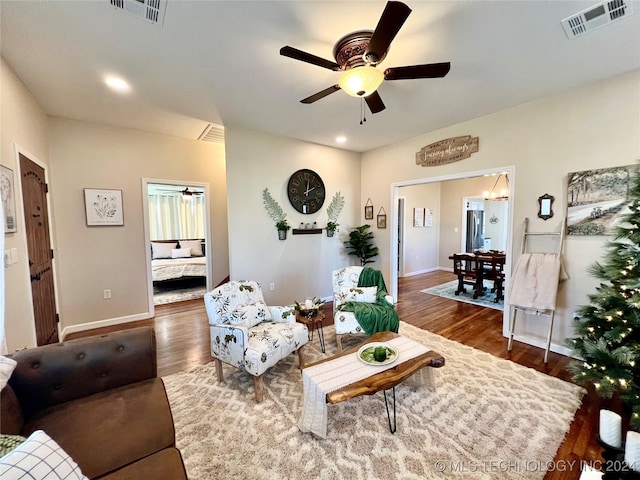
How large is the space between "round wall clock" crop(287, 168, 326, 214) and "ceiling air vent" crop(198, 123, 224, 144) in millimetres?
1249

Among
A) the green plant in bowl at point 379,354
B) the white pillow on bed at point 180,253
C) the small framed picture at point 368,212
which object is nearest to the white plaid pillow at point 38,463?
the green plant in bowl at point 379,354

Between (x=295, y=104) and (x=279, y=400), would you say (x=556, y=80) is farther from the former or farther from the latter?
(x=279, y=400)

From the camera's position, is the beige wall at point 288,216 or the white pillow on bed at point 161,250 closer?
the beige wall at point 288,216

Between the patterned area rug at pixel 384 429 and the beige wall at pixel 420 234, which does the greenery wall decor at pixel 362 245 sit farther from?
the patterned area rug at pixel 384 429

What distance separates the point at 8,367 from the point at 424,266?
7434 millimetres

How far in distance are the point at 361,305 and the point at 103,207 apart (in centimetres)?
371

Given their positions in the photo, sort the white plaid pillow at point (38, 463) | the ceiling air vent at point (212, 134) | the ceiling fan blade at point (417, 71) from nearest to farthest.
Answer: the white plaid pillow at point (38, 463), the ceiling fan blade at point (417, 71), the ceiling air vent at point (212, 134)

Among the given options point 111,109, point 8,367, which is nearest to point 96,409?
point 8,367

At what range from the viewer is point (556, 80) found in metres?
2.45

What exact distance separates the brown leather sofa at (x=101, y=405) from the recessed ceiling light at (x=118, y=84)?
2.28m

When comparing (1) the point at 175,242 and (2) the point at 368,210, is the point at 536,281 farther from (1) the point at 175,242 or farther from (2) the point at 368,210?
(1) the point at 175,242

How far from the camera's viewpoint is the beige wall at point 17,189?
196 cm

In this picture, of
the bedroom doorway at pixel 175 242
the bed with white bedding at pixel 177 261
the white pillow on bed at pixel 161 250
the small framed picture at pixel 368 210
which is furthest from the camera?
the white pillow on bed at pixel 161 250

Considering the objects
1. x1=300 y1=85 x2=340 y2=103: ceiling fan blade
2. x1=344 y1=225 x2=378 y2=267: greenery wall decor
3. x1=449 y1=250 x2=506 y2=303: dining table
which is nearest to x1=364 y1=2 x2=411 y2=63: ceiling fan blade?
x1=300 y1=85 x2=340 y2=103: ceiling fan blade
